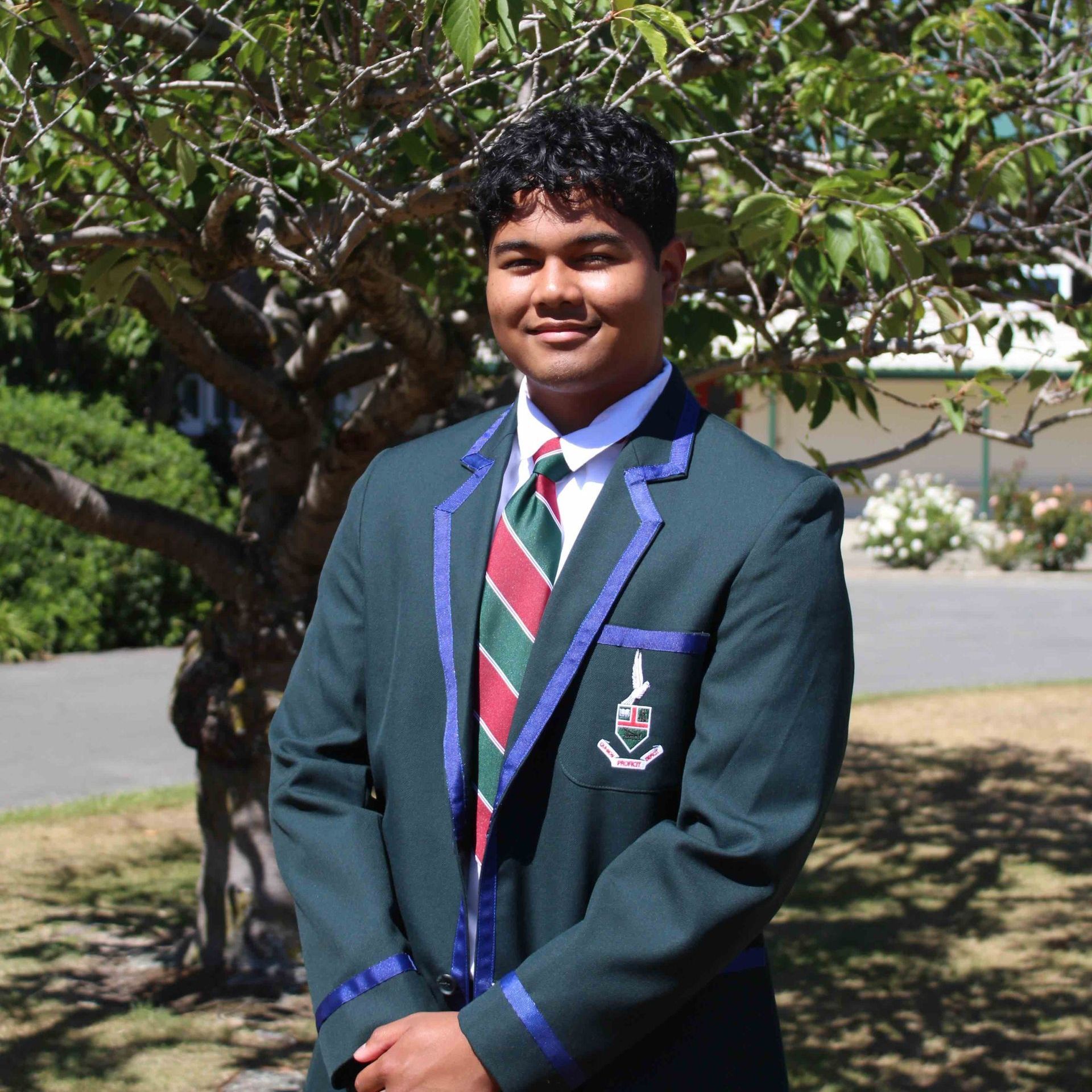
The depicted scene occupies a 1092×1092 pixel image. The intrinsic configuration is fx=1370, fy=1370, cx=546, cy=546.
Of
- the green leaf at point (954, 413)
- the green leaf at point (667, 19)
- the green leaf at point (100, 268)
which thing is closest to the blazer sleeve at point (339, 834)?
the green leaf at point (667, 19)

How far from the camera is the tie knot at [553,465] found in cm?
194

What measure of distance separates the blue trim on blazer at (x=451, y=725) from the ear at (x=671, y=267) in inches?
17.9

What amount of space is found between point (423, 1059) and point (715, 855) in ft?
1.44

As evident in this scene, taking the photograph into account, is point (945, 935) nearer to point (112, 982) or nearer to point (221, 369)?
point (112, 982)

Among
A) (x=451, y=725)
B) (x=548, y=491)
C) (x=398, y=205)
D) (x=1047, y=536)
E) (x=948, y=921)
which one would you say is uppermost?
(x=398, y=205)

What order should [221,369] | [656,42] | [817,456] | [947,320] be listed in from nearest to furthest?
[656,42]
[947,320]
[817,456]
[221,369]

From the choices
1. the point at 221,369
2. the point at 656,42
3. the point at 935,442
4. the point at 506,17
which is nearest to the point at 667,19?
the point at 656,42

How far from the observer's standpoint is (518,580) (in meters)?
1.90

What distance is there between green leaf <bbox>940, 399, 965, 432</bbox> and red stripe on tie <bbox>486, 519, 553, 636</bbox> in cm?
190

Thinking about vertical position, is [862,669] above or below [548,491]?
below

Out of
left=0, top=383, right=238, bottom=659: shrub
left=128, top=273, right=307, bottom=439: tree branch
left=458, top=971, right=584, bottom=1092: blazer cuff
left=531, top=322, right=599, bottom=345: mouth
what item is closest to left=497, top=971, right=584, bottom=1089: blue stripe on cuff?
left=458, top=971, right=584, bottom=1092: blazer cuff

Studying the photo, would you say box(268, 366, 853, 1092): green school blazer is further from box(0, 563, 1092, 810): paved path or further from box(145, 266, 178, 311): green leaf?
box(0, 563, 1092, 810): paved path

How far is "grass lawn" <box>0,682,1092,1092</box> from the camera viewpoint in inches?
170

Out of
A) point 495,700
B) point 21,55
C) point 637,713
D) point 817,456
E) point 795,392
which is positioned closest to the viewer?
point 637,713
